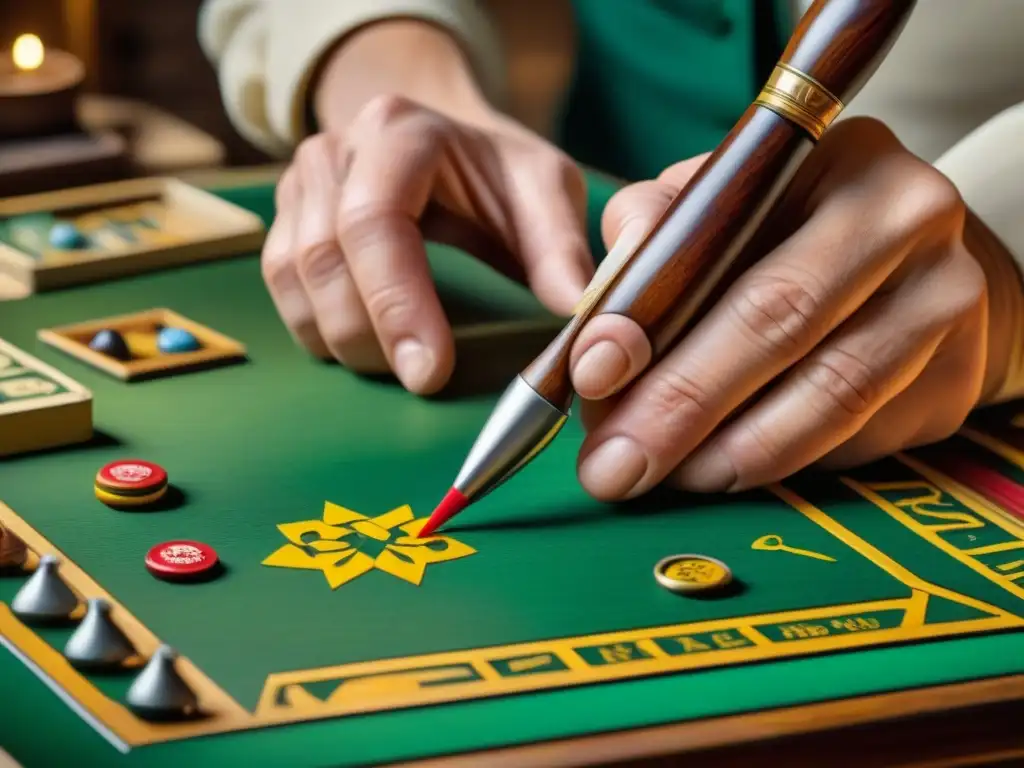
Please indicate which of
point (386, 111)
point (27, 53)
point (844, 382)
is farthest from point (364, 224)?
point (27, 53)

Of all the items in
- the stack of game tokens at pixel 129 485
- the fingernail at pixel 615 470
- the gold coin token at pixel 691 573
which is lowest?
the gold coin token at pixel 691 573

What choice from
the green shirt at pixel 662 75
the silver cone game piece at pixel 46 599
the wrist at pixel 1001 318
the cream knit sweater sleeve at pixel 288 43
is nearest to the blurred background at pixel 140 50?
the cream knit sweater sleeve at pixel 288 43

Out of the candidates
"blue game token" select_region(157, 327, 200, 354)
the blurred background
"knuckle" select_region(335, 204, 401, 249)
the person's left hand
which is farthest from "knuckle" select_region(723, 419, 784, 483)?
the blurred background

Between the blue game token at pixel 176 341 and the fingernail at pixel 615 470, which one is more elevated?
the blue game token at pixel 176 341

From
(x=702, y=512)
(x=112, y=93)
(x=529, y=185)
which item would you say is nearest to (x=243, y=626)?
(x=702, y=512)

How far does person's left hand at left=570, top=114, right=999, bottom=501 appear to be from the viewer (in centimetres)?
106

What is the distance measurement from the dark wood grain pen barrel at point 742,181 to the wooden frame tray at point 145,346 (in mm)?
339

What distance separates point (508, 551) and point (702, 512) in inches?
6.2

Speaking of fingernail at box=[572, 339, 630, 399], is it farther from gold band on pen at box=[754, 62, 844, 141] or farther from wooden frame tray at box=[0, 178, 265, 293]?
wooden frame tray at box=[0, 178, 265, 293]

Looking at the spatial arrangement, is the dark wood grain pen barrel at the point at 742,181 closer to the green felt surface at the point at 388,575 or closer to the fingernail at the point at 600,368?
the fingernail at the point at 600,368

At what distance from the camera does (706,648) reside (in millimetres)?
856

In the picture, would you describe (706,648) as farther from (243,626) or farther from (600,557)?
(243,626)

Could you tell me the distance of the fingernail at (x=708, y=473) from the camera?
108 cm

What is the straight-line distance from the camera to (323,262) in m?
1.30
